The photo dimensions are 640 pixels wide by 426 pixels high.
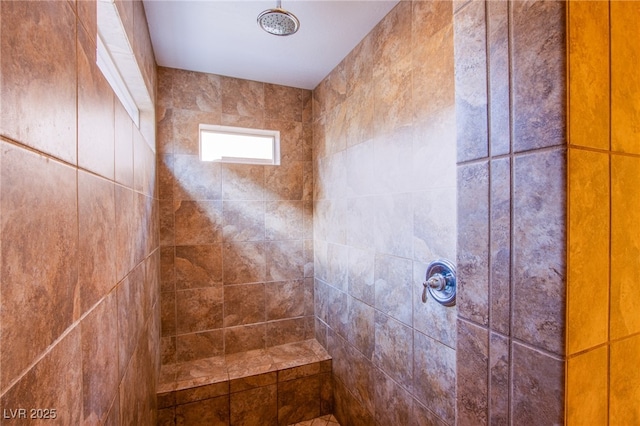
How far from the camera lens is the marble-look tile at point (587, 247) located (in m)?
0.41

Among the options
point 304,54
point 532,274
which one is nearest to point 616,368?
point 532,274

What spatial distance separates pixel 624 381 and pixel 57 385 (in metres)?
0.95

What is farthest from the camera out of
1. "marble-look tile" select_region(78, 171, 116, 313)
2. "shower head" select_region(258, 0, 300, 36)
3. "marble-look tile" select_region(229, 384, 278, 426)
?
"marble-look tile" select_region(229, 384, 278, 426)

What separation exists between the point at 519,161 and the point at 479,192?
77 mm

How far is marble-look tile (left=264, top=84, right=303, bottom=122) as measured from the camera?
2502 millimetres

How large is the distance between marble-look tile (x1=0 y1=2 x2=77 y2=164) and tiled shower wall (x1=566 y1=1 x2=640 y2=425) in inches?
30.0

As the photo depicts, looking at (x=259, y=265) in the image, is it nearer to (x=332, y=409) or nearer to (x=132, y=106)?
(x=332, y=409)

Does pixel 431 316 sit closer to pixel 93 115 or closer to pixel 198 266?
pixel 93 115

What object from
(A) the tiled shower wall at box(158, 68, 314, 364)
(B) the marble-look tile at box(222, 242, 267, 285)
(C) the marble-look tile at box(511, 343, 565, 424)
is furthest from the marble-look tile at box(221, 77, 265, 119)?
(C) the marble-look tile at box(511, 343, 565, 424)

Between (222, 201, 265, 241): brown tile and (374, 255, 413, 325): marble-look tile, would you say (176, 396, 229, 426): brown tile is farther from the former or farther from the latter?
(374, 255, 413, 325): marble-look tile

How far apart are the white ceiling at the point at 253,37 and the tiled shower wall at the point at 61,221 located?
681 millimetres

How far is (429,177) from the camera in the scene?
4.48ft

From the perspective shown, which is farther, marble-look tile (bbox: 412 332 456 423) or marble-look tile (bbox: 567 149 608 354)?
marble-look tile (bbox: 412 332 456 423)

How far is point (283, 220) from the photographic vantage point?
2535 mm
